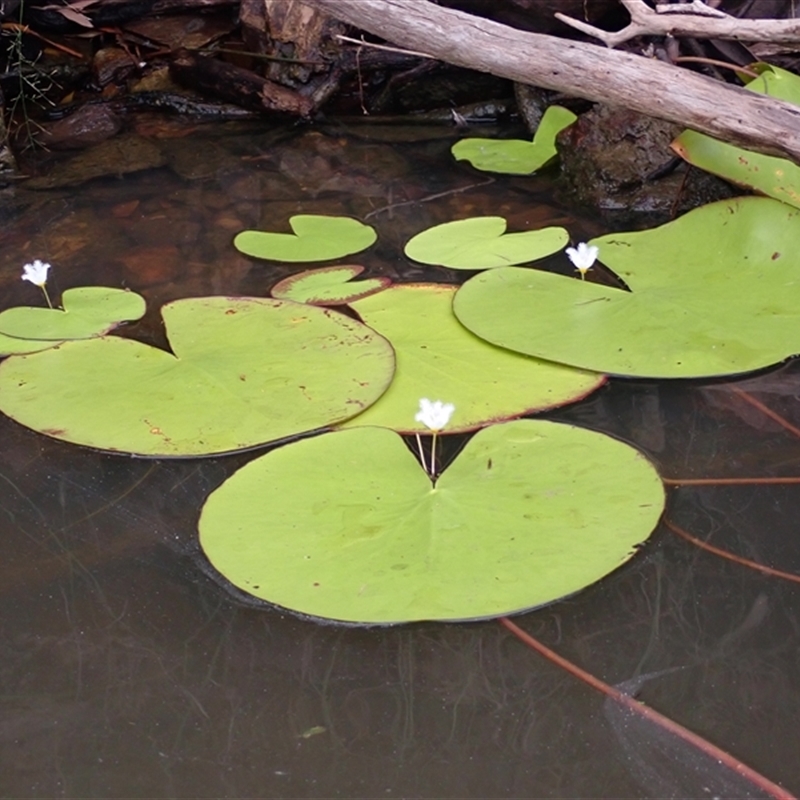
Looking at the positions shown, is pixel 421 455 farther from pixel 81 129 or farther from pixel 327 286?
pixel 81 129

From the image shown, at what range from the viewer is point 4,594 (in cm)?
145

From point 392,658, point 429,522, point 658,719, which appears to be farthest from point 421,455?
point 658,719

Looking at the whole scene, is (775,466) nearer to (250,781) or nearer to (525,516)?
(525,516)

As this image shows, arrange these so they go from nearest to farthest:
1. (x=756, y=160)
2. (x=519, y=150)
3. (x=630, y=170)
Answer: (x=756, y=160)
(x=630, y=170)
(x=519, y=150)

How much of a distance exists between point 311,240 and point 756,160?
1079 millimetres

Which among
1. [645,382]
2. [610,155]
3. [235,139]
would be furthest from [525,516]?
[235,139]

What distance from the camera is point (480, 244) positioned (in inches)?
93.8

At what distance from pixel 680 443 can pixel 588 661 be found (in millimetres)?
558

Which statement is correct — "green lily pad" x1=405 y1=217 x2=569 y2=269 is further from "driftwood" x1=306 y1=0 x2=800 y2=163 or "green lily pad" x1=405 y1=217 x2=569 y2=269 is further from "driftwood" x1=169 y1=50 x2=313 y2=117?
"driftwood" x1=169 y1=50 x2=313 y2=117

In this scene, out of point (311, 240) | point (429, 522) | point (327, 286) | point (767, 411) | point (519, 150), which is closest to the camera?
point (429, 522)

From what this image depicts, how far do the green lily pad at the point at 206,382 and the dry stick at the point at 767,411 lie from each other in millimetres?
652

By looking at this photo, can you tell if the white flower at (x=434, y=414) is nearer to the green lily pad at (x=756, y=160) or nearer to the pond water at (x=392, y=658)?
the pond water at (x=392, y=658)

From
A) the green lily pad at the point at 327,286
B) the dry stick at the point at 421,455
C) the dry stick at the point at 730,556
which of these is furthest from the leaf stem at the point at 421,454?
the green lily pad at the point at 327,286

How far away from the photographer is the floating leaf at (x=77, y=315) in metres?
2.05
